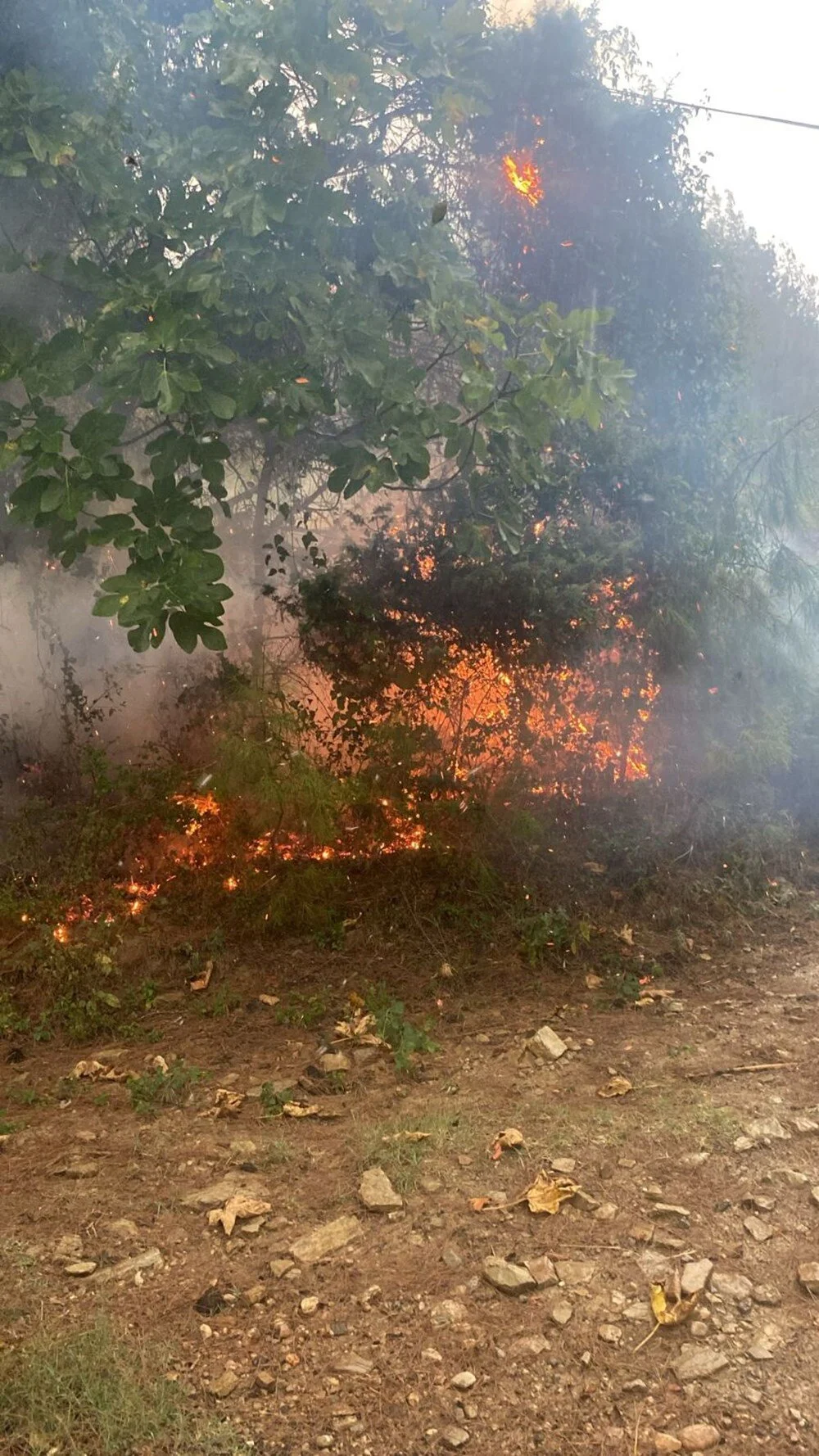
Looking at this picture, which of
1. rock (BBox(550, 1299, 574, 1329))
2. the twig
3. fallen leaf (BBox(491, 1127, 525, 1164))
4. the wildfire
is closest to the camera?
rock (BBox(550, 1299, 574, 1329))

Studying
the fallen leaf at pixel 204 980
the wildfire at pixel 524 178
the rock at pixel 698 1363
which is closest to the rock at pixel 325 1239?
the rock at pixel 698 1363

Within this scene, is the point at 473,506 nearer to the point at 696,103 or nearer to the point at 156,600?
the point at 156,600

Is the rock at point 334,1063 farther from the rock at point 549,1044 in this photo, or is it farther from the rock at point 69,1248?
the rock at point 69,1248

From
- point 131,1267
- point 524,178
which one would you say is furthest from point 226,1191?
point 524,178

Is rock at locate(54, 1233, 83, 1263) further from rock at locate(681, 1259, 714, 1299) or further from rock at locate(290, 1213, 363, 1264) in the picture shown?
rock at locate(681, 1259, 714, 1299)

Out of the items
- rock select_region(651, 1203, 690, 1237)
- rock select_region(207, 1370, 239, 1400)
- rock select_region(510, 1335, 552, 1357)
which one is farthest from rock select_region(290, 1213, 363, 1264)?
rock select_region(651, 1203, 690, 1237)

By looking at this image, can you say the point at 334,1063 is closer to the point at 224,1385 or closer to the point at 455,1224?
the point at 455,1224

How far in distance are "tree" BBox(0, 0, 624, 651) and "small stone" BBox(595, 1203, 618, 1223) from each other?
6.73 ft

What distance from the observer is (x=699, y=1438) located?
2451 millimetres

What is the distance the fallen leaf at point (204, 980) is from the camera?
5.11m

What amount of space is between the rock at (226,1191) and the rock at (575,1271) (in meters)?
0.92

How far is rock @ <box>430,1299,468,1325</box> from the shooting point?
112 inches

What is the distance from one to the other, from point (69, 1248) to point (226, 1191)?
19.0 inches

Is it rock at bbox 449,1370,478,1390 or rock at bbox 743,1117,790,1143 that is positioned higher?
rock at bbox 743,1117,790,1143
